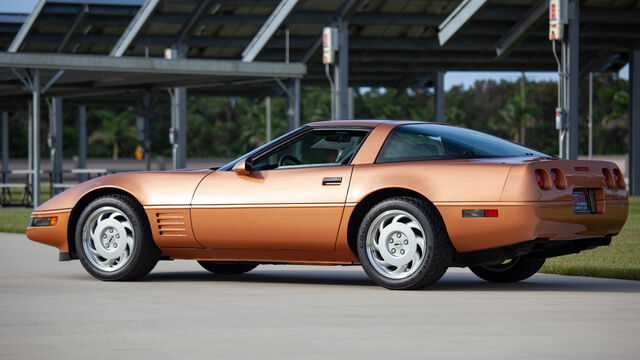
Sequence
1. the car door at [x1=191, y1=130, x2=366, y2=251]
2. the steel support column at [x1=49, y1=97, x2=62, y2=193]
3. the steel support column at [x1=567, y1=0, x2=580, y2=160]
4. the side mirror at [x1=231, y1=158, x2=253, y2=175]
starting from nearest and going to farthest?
the car door at [x1=191, y1=130, x2=366, y2=251], the side mirror at [x1=231, y1=158, x2=253, y2=175], the steel support column at [x1=567, y1=0, x2=580, y2=160], the steel support column at [x1=49, y1=97, x2=62, y2=193]

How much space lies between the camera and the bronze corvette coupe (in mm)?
8086

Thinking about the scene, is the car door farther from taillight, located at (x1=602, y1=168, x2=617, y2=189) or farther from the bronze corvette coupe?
taillight, located at (x1=602, y1=168, x2=617, y2=189)

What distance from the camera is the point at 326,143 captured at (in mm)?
9227

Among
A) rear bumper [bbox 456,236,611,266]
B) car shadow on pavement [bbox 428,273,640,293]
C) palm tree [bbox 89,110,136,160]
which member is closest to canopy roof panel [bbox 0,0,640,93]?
car shadow on pavement [bbox 428,273,640,293]

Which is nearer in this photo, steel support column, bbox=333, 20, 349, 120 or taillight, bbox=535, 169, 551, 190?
taillight, bbox=535, 169, 551, 190

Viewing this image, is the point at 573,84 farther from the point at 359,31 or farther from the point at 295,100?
the point at 359,31

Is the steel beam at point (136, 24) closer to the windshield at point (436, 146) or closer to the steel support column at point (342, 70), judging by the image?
the steel support column at point (342, 70)

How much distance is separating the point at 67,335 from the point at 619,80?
77.0 m

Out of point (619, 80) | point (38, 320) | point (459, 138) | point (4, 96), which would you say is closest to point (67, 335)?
point (38, 320)

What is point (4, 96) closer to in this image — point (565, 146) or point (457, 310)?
Result: point (565, 146)

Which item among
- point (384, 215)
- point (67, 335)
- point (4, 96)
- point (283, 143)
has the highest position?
point (4, 96)

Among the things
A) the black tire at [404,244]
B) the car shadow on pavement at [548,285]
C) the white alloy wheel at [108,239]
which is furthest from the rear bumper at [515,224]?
the white alloy wheel at [108,239]

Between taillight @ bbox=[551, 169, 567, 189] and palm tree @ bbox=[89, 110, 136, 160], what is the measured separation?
238ft

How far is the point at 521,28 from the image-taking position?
1025 inches
